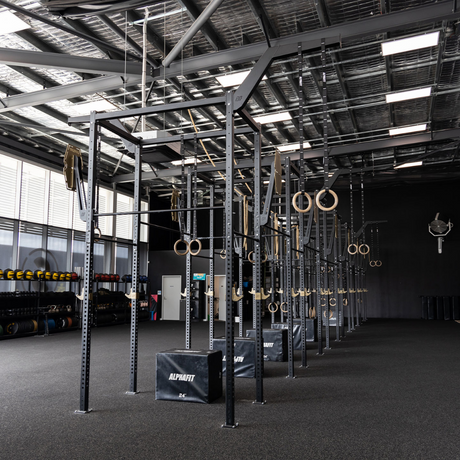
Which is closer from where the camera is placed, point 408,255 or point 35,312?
point 35,312

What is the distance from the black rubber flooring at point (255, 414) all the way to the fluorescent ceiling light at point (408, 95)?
218 inches

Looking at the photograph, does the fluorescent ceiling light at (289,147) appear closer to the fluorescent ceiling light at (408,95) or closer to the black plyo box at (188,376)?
the fluorescent ceiling light at (408,95)

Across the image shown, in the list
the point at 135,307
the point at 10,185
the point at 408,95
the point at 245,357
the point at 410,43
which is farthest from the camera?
the point at 10,185

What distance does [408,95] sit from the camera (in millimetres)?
9773

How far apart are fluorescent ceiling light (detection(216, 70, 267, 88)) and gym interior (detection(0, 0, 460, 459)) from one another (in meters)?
0.05

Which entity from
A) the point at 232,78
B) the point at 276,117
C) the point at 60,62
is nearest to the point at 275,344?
the point at 232,78

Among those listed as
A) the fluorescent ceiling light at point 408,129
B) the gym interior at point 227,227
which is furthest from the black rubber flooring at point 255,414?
the fluorescent ceiling light at point 408,129

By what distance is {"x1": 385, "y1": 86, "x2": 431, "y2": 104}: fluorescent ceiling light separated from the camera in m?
9.60

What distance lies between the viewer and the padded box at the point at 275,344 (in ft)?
24.7

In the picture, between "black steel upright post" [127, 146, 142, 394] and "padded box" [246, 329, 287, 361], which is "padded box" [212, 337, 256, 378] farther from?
"black steel upright post" [127, 146, 142, 394]

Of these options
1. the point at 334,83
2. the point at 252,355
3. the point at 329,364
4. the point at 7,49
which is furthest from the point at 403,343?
the point at 7,49

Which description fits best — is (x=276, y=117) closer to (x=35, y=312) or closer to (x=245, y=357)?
(x=245, y=357)

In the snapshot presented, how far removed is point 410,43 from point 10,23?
641 centimetres

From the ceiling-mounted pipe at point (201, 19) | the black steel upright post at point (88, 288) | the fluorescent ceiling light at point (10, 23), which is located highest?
the fluorescent ceiling light at point (10, 23)
